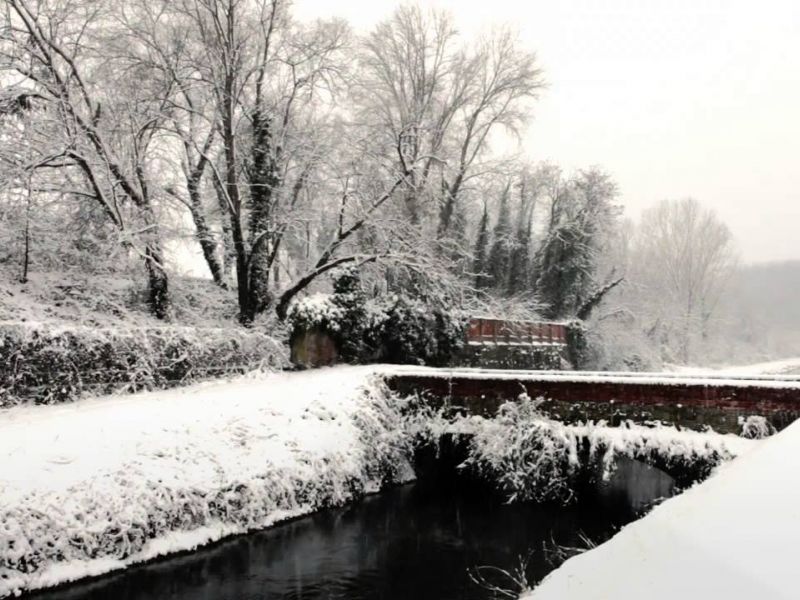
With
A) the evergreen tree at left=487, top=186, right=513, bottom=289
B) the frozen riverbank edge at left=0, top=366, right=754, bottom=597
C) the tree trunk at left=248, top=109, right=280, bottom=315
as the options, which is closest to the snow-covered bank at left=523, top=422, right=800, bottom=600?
the frozen riverbank edge at left=0, top=366, right=754, bottom=597

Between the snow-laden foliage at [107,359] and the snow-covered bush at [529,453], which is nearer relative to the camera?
the snow-laden foliage at [107,359]

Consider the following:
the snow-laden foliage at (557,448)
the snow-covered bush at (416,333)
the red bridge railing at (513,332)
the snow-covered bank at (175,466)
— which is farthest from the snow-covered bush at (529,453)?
the red bridge railing at (513,332)

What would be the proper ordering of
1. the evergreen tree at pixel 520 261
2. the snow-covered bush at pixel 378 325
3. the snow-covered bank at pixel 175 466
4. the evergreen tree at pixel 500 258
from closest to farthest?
the snow-covered bank at pixel 175 466
the snow-covered bush at pixel 378 325
the evergreen tree at pixel 520 261
the evergreen tree at pixel 500 258

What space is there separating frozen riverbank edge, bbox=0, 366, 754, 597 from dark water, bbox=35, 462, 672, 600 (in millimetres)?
355

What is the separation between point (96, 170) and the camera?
1552 cm

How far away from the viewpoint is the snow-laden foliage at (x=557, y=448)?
9664 mm

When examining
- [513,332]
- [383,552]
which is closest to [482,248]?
→ [513,332]

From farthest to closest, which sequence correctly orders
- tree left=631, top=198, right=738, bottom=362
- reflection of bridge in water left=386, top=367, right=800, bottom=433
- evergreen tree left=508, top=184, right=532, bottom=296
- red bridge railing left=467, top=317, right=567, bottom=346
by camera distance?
tree left=631, top=198, right=738, bottom=362, evergreen tree left=508, top=184, right=532, bottom=296, red bridge railing left=467, top=317, right=567, bottom=346, reflection of bridge in water left=386, top=367, right=800, bottom=433

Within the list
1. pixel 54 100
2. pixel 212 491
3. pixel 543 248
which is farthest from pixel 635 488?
pixel 543 248

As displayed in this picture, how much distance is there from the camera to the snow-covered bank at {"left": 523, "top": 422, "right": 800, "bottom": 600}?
3.32 meters

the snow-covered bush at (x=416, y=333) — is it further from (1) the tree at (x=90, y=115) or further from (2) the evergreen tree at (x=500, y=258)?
(2) the evergreen tree at (x=500, y=258)

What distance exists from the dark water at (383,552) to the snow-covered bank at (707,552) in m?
3.25

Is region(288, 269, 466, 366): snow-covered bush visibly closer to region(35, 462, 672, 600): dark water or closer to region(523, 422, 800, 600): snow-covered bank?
region(35, 462, 672, 600): dark water

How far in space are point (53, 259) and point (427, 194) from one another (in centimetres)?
1114
